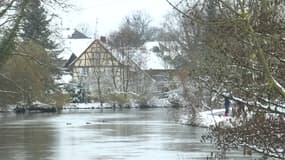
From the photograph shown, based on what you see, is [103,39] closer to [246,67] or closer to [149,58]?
[149,58]

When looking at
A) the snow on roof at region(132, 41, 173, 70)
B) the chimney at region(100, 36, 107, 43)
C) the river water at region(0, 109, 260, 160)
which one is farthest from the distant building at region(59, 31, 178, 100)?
the river water at region(0, 109, 260, 160)

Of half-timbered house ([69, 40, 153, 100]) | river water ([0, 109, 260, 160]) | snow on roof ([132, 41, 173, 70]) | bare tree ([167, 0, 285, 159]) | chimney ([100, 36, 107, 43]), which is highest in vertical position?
chimney ([100, 36, 107, 43])

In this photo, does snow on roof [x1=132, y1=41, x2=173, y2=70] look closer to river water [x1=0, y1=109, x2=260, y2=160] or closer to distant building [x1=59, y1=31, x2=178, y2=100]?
distant building [x1=59, y1=31, x2=178, y2=100]

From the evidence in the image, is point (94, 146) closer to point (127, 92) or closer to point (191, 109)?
point (191, 109)

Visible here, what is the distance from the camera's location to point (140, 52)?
3565 inches

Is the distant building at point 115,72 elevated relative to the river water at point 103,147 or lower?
elevated

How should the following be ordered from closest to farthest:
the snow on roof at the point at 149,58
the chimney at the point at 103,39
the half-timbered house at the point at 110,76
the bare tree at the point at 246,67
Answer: the bare tree at the point at 246,67, the half-timbered house at the point at 110,76, the snow on roof at the point at 149,58, the chimney at the point at 103,39

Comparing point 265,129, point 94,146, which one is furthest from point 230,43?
point 94,146

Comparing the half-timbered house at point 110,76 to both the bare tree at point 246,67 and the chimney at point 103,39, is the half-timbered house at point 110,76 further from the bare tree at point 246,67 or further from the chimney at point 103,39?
the bare tree at point 246,67

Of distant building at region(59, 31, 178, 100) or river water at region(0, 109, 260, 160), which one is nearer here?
river water at region(0, 109, 260, 160)

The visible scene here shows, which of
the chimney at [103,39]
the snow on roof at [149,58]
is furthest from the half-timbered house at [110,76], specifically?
the chimney at [103,39]

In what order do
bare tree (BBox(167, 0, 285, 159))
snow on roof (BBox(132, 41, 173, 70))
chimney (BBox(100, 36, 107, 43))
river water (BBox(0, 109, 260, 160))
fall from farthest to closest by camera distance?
chimney (BBox(100, 36, 107, 43)) → snow on roof (BBox(132, 41, 173, 70)) → river water (BBox(0, 109, 260, 160)) → bare tree (BBox(167, 0, 285, 159))

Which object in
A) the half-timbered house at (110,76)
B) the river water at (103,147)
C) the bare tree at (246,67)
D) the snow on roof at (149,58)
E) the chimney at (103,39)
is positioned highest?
the chimney at (103,39)

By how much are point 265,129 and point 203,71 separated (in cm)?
92
